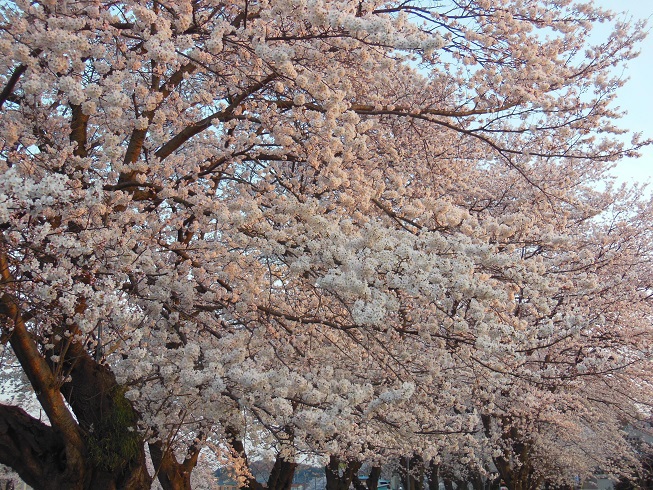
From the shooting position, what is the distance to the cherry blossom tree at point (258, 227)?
16.5 feet

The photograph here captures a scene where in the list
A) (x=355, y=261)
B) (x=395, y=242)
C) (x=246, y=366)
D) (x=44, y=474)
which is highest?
(x=395, y=242)

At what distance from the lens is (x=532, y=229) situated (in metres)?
6.77

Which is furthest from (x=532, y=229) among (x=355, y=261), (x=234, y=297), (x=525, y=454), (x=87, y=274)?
(x=525, y=454)

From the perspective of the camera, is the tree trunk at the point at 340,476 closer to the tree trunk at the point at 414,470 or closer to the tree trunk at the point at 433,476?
the tree trunk at the point at 414,470

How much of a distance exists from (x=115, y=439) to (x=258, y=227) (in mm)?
2876

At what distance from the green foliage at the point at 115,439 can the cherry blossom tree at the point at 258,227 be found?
0.02 meters

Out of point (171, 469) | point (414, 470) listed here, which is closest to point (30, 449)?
point (171, 469)

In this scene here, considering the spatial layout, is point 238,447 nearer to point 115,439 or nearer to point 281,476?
point 281,476

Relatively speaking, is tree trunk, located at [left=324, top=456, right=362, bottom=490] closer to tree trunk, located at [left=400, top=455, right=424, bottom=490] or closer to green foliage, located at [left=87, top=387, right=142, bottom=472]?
tree trunk, located at [left=400, top=455, right=424, bottom=490]

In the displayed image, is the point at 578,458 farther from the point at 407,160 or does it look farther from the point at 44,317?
the point at 44,317

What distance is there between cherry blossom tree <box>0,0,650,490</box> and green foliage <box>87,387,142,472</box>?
0.02 meters

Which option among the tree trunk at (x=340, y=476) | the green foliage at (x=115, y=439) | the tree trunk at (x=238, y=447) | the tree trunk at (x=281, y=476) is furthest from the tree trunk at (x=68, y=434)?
the tree trunk at (x=340, y=476)

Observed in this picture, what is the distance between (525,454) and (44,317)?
15.8 meters

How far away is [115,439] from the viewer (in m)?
6.42
